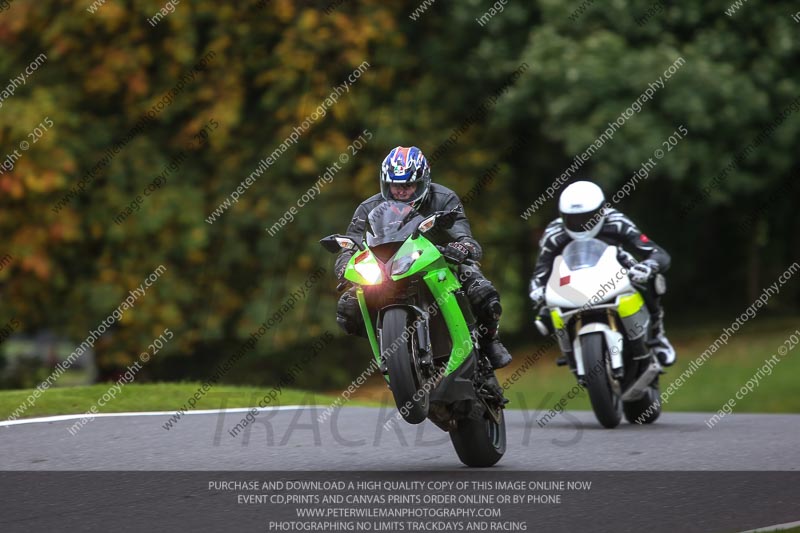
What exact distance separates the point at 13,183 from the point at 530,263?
31.7ft

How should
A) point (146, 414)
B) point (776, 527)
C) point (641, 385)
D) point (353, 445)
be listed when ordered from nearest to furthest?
point (776, 527)
point (353, 445)
point (146, 414)
point (641, 385)

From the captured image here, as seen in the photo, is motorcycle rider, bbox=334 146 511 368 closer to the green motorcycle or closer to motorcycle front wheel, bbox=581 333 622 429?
the green motorcycle

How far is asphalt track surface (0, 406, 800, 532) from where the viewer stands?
7.02m

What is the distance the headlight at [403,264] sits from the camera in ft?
26.7

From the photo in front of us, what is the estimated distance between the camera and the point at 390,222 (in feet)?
27.6

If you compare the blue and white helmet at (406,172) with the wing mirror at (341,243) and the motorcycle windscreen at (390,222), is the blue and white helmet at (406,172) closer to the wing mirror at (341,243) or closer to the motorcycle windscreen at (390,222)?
the motorcycle windscreen at (390,222)

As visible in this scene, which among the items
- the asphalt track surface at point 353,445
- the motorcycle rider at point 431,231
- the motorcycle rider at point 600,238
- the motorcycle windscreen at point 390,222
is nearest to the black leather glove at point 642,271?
the motorcycle rider at point 600,238

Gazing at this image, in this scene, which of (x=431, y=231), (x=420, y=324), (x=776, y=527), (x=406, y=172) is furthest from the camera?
(x=431, y=231)

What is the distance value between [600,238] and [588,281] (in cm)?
64

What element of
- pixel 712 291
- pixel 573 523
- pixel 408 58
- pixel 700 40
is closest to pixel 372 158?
pixel 408 58

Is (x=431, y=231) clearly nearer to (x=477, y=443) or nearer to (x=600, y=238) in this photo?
(x=477, y=443)

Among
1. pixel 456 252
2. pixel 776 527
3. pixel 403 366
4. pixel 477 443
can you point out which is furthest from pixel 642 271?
pixel 776 527

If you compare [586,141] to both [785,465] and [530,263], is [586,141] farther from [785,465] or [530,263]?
[785,465]

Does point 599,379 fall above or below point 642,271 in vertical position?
below
